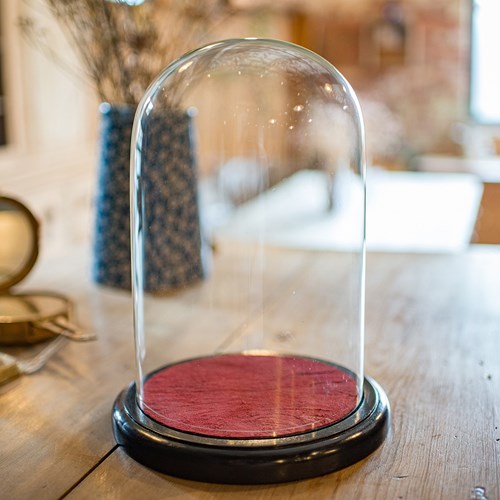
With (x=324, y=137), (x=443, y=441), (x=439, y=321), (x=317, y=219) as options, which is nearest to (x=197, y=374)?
(x=443, y=441)

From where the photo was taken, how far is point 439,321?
4.75 feet

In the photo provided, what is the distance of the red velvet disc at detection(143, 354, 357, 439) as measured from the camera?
907 millimetres

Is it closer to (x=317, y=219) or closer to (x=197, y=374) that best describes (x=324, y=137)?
(x=197, y=374)

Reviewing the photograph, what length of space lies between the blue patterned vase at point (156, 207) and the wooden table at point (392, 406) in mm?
69

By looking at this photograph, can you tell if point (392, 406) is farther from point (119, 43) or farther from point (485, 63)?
point (485, 63)

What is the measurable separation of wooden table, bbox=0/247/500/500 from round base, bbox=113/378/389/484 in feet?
0.03

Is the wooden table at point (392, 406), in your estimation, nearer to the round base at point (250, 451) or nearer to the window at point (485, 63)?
the round base at point (250, 451)

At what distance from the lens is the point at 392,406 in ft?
3.46

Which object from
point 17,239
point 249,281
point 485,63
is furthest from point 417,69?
point 17,239

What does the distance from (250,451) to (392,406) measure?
28cm

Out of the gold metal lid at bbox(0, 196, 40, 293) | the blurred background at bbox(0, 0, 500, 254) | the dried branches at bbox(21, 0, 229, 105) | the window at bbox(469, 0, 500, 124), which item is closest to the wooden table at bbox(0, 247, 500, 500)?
the gold metal lid at bbox(0, 196, 40, 293)

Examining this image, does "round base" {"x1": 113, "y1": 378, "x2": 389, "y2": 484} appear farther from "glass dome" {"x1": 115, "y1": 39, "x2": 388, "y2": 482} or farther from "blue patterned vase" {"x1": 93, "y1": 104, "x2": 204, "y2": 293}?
"blue patterned vase" {"x1": 93, "y1": 104, "x2": 204, "y2": 293}

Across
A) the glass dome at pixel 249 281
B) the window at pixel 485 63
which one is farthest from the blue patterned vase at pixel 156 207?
the window at pixel 485 63

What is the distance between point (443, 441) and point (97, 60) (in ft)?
3.48
